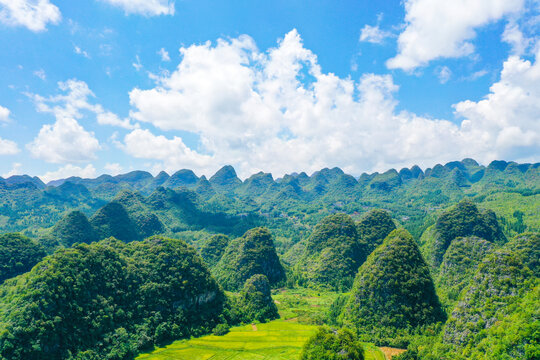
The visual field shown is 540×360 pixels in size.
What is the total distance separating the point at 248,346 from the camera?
57.2m

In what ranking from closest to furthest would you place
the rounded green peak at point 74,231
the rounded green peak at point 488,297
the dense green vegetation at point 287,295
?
the rounded green peak at point 488,297 < the dense green vegetation at point 287,295 < the rounded green peak at point 74,231

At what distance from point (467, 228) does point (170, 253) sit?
9586 cm

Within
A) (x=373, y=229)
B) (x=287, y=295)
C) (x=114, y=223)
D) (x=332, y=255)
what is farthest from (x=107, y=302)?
(x=114, y=223)

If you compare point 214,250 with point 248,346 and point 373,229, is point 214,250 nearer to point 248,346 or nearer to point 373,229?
point 248,346

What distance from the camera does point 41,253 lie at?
3610 inches

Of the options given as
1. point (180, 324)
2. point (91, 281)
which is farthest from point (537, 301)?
point (91, 281)

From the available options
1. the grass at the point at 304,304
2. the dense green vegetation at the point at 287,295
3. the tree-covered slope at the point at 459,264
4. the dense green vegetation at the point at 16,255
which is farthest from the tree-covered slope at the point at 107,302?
the tree-covered slope at the point at 459,264

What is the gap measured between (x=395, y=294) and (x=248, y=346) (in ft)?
108

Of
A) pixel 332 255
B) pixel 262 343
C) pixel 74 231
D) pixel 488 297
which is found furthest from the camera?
pixel 74 231

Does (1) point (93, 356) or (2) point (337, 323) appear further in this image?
(2) point (337, 323)

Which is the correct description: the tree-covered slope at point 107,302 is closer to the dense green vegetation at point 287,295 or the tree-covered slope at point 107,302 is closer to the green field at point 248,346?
the dense green vegetation at point 287,295

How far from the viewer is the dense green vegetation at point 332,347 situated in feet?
137

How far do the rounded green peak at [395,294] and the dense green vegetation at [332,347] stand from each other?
1679 cm

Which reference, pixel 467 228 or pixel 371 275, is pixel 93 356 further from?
pixel 467 228
